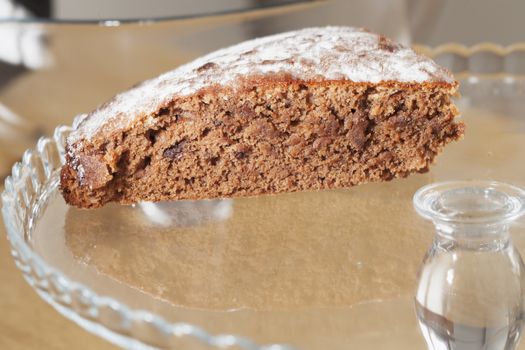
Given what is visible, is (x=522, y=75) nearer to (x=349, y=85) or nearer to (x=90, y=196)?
(x=349, y=85)

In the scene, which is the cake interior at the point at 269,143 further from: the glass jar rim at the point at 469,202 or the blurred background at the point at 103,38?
the blurred background at the point at 103,38

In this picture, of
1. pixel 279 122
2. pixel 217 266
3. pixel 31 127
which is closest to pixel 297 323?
pixel 217 266

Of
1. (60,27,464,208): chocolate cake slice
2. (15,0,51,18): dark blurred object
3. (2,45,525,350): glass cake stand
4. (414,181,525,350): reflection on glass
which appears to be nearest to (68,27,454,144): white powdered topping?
(60,27,464,208): chocolate cake slice

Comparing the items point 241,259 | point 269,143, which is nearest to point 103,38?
point 269,143

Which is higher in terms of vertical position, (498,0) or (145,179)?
(145,179)

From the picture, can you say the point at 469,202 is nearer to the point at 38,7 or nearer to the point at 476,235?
Result: the point at 476,235

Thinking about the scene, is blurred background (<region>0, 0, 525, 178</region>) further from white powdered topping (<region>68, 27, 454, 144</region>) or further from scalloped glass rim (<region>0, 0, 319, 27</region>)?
white powdered topping (<region>68, 27, 454, 144</region>)
